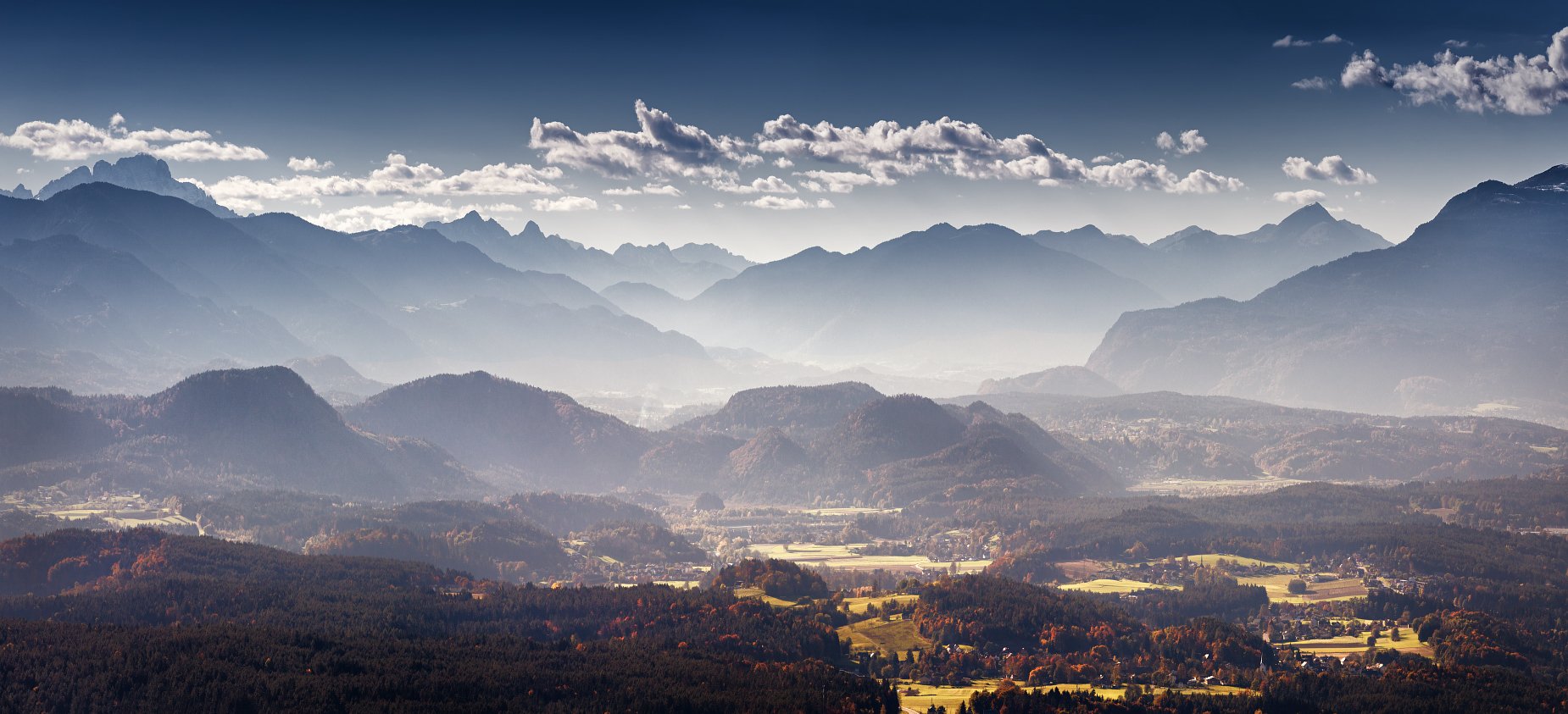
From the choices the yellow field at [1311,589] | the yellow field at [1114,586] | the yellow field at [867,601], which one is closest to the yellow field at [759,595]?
the yellow field at [867,601]

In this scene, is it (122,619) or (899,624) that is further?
(899,624)

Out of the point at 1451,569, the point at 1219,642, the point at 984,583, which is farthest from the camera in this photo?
the point at 1451,569

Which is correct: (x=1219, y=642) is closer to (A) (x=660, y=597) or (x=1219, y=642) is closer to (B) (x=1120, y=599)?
(B) (x=1120, y=599)

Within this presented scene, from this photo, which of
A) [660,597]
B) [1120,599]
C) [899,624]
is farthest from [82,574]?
[1120,599]

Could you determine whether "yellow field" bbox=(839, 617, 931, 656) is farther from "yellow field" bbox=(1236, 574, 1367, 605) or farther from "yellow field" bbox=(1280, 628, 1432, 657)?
"yellow field" bbox=(1236, 574, 1367, 605)

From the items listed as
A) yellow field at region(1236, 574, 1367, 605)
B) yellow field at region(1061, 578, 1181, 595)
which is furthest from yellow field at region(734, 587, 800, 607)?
yellow field at region(1236, 574, 1367, 605)

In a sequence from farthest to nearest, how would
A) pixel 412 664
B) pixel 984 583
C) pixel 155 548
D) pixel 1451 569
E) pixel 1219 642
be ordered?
1. pixel 1451 569
2. pixel 155 548
3. pixel 984 583
4. pixel 1219 642
5. pixel 412 664

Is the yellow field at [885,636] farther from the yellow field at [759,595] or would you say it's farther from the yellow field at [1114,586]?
the yellow field at [1114,586]
